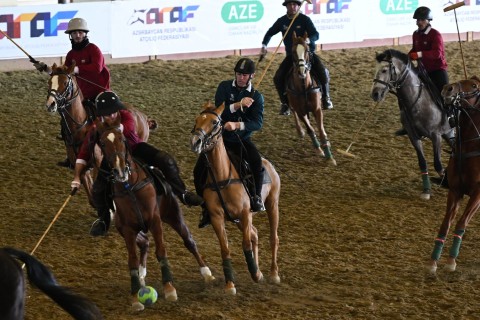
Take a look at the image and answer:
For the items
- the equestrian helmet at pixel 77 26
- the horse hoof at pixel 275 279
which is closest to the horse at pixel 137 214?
the horse hoof at pixel 275 279

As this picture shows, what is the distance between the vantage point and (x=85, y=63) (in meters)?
11.9

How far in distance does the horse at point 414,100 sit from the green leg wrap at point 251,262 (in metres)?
4.05

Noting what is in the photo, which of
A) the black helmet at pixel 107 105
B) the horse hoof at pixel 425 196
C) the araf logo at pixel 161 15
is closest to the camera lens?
the black helmet at pixel 107 105

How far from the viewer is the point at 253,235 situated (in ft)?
30.5

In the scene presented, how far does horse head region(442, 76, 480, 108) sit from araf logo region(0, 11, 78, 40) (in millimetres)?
10939

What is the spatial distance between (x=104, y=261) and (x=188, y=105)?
7.08 meters

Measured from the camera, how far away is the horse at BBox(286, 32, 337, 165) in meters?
13.6

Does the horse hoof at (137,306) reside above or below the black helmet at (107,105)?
below

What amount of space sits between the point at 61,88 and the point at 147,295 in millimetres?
3817

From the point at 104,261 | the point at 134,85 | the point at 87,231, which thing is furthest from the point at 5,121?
the point at 104,261

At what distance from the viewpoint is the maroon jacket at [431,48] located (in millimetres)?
12641

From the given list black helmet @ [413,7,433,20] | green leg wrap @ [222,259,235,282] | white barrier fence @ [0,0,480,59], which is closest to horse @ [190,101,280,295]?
green leg wrap @ [222,259,235,282]

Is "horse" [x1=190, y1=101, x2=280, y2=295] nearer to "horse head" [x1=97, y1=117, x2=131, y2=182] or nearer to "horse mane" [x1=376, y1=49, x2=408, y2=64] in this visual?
"horse head" [x1=97, y1=117, x2=131, y2=182]

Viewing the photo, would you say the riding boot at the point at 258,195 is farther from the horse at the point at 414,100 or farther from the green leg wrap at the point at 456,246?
the horse at the point at 414,100
